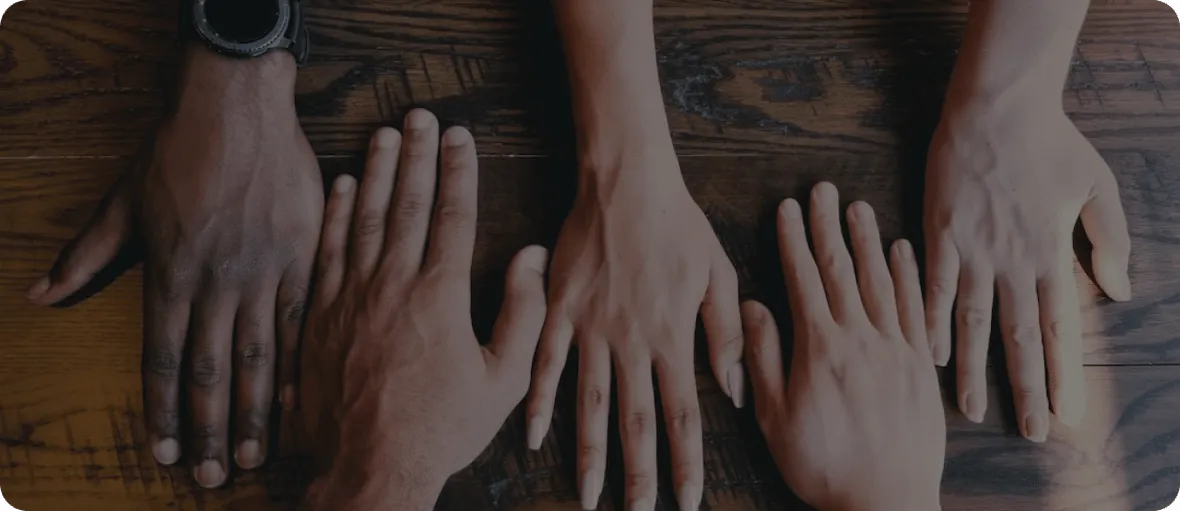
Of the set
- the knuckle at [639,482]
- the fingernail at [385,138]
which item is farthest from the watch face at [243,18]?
the knuckle at [639,482]

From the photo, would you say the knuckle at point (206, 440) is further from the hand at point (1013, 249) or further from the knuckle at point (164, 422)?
the hand at point (1013, 249)

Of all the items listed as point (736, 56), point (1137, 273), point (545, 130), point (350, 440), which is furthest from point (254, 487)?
point (1137, 273)

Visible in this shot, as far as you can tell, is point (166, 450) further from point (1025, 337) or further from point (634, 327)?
A: point (1025, 337)

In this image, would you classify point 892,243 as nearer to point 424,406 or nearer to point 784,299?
point 784,299

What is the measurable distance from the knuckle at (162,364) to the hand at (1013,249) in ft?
Answer: 2.49

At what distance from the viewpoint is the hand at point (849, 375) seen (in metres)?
0.79

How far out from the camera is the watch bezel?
775 mm

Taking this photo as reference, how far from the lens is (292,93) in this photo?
2.70 feet

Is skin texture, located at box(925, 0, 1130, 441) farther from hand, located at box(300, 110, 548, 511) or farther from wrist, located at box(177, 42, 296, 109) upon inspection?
wrist, located at box(177, 42, 296, 109)

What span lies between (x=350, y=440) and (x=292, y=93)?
35 cm

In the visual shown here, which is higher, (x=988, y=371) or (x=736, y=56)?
(x=736, y=56)

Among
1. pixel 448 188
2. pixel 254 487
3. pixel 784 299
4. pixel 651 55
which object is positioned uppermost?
pixel 651 55

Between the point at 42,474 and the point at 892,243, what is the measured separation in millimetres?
888

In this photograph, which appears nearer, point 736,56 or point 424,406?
point 424,406
